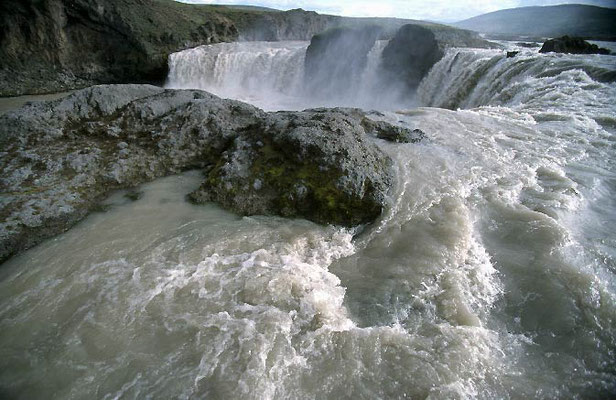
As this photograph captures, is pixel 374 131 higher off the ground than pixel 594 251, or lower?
higher

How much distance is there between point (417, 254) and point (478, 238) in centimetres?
100

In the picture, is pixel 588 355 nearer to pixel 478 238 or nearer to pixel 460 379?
pixel 460 379

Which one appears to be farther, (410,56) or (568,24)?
(568,24)

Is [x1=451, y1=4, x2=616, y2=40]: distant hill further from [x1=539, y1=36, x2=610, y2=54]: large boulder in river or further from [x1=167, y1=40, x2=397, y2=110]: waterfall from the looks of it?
[x1=167, y1=40, x2=397, y2=110]: waterfall

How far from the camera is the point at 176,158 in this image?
604 centimetres

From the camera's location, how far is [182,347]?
3018mm

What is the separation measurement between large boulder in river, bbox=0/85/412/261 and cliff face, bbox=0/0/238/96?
20.5 metres

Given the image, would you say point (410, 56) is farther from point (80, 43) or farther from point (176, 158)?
point (80, 43)

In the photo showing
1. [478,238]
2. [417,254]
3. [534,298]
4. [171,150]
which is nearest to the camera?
[534,298]

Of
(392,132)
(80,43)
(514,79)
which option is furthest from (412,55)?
(80,43)

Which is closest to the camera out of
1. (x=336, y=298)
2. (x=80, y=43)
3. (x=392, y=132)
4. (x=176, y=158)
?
(x=336, y=298)

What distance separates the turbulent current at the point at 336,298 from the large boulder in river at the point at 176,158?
34 centimetres

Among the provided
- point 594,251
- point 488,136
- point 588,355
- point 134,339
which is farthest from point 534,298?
point 488,136

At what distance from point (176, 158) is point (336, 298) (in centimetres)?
399
